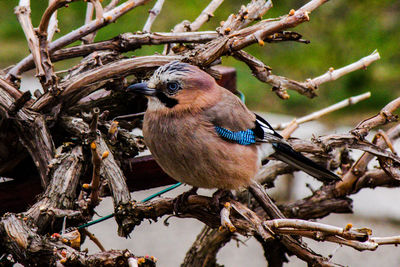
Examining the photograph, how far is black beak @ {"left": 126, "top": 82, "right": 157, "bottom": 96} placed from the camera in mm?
2244

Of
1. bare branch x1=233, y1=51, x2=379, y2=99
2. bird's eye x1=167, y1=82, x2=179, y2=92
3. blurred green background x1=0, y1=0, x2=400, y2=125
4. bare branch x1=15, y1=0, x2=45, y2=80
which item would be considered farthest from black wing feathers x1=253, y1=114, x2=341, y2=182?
blurred green background x1=0, y1=0, x2=400, y2=125

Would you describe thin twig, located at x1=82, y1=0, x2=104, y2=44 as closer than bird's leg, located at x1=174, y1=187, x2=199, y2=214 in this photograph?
No

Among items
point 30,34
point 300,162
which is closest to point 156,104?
point 30,34

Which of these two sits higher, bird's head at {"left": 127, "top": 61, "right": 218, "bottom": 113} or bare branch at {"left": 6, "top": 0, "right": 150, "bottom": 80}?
bare branch at {"left": 6, "top": 0, "right": 150, "bottom": 80}

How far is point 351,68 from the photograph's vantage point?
2.76 meters

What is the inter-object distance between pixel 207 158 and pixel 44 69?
2.36ft

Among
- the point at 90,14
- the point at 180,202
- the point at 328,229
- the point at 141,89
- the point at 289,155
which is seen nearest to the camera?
the point at 328,229

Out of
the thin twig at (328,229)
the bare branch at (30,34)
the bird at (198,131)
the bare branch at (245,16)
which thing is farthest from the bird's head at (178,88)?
the thin twig at (328,229)

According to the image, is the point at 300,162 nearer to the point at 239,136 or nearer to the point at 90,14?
the point at 239,136

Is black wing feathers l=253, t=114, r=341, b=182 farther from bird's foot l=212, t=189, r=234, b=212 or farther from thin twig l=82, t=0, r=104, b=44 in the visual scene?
thin twig l=82, t=0, r=104, b=44

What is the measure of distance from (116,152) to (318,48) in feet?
15.7

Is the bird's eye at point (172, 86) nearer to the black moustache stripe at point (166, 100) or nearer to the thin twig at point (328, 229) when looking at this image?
the black moustache stripe at point (166, 100)

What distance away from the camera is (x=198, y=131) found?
231cm

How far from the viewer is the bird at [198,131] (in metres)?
2.26
